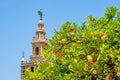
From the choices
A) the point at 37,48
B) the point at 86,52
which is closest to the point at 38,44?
the point at 37,48

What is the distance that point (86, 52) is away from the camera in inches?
621

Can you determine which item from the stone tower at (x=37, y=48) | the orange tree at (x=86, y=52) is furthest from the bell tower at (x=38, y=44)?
the orange tree at (x=86, y=52)

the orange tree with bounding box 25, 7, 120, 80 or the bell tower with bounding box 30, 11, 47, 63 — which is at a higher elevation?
the bell tower with bounding box 30, 11, 47, 63

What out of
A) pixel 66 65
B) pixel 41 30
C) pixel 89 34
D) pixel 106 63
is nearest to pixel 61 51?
pixel 66 65

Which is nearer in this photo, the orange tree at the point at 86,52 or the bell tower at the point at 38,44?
the orange tree at the point at 86,52

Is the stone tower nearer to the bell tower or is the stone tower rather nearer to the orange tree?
the bell tower

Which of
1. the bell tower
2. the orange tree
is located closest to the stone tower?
the bell tower

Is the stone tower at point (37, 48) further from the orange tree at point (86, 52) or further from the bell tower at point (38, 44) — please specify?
the orange tree at point (86, 52)

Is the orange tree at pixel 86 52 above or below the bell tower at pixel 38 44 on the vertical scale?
below

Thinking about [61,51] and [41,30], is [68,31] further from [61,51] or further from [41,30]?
[41,30]

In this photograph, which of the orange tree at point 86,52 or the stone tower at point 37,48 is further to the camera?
the stone tower at point 37,48

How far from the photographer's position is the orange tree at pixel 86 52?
14.9 metres

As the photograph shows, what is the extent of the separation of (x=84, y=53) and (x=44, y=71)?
9.17ft

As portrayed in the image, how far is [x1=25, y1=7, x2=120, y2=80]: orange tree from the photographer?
48.8ft
